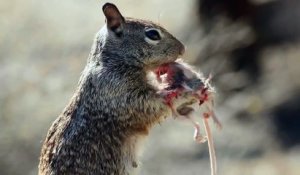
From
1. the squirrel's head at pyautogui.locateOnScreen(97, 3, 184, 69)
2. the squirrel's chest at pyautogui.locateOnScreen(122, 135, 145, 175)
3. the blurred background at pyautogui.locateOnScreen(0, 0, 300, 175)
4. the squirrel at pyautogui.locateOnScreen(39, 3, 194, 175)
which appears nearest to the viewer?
the squirrel at pyautogui.locateOnScreen(39, 3, 194, 175)

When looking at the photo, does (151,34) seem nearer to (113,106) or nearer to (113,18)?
(113,18)

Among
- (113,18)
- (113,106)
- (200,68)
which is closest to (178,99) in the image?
(113,106)

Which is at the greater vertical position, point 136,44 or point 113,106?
point 136,44

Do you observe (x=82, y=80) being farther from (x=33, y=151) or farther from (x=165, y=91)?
(x=33, y=151)

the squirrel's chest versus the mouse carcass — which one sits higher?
the mouse carcass

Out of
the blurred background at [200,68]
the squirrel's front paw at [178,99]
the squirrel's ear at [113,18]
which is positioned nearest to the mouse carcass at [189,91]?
the squirrel's front paw at [178,99]

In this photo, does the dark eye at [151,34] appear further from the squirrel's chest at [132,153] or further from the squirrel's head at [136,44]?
the squirrel's chest at [132,153]

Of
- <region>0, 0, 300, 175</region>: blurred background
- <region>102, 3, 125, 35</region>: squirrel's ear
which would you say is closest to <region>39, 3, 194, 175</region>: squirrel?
<region>102, 3, 125, 35</region>: squirrel's ear

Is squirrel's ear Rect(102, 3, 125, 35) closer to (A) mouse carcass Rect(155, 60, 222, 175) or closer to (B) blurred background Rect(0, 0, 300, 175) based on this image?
(A) mouse carcass Rect(155, 60, 222, 175)
